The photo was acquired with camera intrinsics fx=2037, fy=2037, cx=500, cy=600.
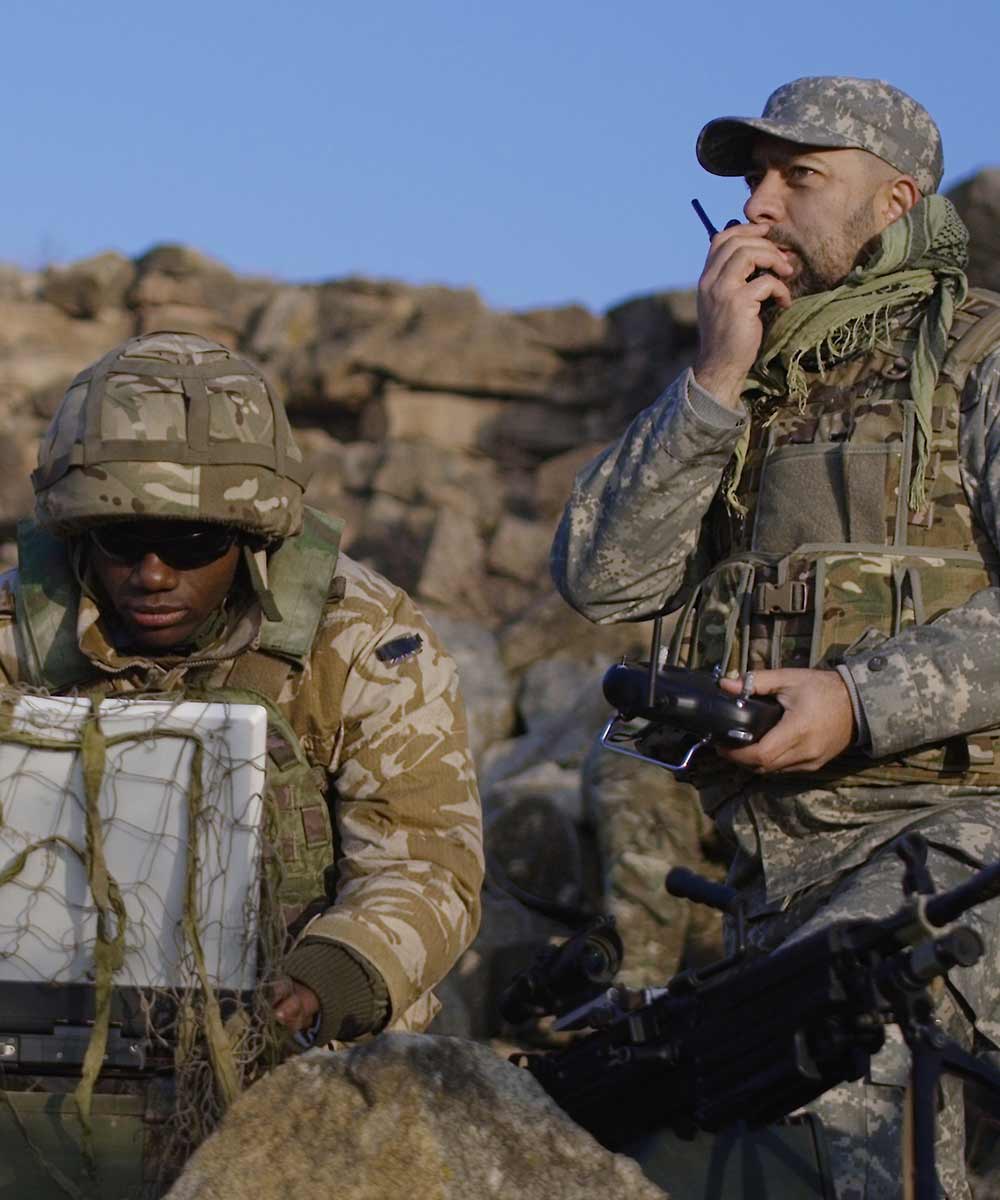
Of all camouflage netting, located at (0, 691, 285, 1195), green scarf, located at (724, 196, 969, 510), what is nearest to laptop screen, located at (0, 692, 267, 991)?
camouflage netting, located at (0, 691, 285, 1195)

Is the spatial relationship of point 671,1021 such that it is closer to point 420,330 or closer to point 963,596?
point 963,596

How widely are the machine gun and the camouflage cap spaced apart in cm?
166

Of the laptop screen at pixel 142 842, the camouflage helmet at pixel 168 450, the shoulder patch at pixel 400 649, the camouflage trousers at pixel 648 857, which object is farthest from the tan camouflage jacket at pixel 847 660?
the camouflage trousers at pixel 648 857

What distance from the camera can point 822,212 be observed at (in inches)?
170

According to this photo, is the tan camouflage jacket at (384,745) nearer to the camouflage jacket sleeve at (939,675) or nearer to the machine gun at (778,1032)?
the machine gun at (778,1032)

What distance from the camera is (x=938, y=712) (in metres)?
3.82

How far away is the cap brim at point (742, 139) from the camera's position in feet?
14.1

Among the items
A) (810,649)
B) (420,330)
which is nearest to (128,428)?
(810,649)

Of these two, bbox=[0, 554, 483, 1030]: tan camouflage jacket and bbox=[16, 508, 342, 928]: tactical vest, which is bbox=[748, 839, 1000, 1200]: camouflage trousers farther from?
bbox=[16, 508, 342, 928]: tactical vest

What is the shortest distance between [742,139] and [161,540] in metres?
1.57

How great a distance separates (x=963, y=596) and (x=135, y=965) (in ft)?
5.72

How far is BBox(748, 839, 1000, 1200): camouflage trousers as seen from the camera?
11.5ft

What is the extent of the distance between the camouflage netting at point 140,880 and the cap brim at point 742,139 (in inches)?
68.9

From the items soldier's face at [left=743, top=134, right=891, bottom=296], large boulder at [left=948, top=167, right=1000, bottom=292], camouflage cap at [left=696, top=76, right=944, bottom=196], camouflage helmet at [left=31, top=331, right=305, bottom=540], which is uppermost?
large boulder at [left=948, top=167, right=1000, bottom=292]
